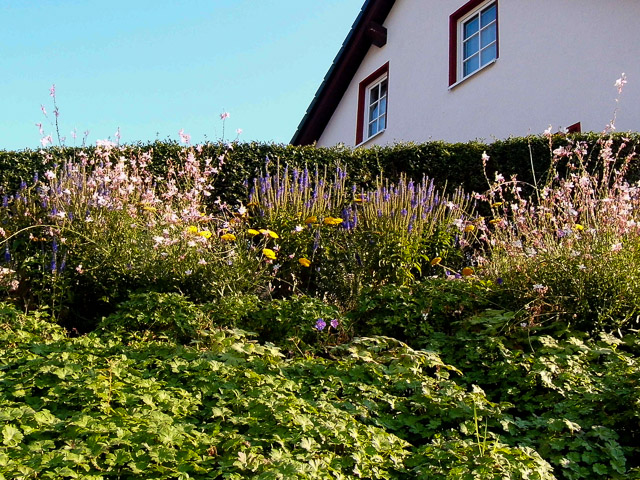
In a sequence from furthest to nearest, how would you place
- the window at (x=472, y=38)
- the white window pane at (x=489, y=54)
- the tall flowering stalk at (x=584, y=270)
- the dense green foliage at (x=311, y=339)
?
the window at (x=472, y=38), the white window pane at (x=489, y=54), the tall flowering stalk at (x=584, y=270), the dense green foliage at (x=311, y=339)

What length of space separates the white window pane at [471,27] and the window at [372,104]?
2336 mm

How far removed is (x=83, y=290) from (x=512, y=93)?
319 inches

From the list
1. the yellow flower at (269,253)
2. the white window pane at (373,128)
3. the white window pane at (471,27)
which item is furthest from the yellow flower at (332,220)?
the white window pane at (373,128)

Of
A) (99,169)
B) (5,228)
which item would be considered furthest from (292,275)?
(5,228)

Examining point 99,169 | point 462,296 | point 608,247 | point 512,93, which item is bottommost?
point 462,296

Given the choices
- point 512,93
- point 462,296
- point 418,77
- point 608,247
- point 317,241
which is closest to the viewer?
point 608,247

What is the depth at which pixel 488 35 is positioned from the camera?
40.3ft

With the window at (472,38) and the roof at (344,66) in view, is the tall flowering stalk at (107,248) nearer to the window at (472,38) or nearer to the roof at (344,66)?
the window at (472,38)

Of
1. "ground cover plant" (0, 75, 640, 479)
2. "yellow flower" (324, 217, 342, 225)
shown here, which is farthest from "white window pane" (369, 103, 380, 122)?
"yellow flower" (324, 217, 342, 225)

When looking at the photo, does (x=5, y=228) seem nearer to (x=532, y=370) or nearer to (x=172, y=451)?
(x=172, y=451)

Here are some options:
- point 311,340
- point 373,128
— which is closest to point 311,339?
point 311,340

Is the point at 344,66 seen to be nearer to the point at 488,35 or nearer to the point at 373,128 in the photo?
the point at 373,128

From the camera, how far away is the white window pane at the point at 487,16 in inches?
483

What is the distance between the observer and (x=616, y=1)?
9719 millimetres
